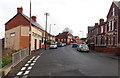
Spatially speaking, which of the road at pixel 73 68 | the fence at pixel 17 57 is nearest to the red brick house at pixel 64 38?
the road at pixel 73 68

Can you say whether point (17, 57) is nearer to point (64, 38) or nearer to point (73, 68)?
point (73, 68)

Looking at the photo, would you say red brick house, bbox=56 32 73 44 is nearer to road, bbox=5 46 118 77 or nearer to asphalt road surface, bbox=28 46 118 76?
road, bbox=5 46 118 77

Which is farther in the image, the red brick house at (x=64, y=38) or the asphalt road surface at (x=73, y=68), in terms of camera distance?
the red brick house at (x=64, y=38)

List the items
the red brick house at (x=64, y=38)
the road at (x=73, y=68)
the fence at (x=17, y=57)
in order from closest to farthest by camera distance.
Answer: the road at (x=73, y=68) → the fence at (x=17, y=57) → the red brick house at (x=64, y=38)

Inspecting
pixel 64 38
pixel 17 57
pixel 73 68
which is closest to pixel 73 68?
pixel 73 68

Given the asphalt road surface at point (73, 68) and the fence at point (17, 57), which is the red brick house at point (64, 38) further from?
the fence at point (17, 57)

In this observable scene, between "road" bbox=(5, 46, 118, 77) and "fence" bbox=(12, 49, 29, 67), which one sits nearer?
"road" bbox=(5, 46, 118, 77)

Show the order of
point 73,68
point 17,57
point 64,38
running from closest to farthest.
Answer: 1. point 73,68
2. point 17,57
3. point 64,38

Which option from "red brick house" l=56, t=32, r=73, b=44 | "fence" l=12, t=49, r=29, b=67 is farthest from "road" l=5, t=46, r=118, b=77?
"red brick house" l=56, t=32, r=73, b=44

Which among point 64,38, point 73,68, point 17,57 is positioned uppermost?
point 64,38

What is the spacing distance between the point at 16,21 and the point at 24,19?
244 centimetres

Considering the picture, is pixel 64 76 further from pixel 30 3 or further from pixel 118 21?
pixel 118 21

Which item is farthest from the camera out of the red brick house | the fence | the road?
the red brick house

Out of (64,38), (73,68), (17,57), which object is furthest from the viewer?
(64,38)
